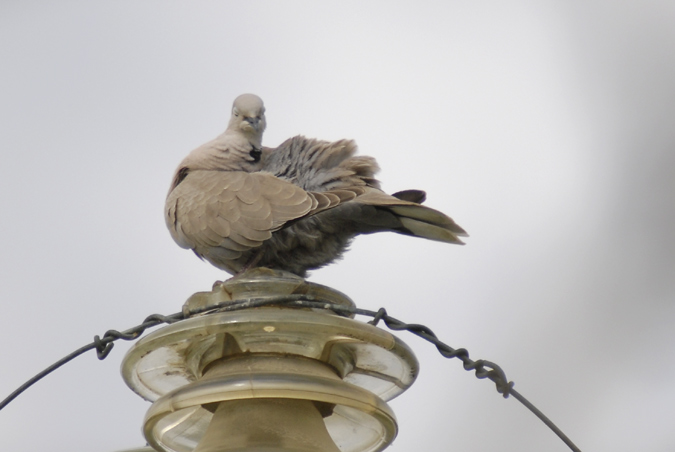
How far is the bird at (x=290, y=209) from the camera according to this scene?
1856 mm

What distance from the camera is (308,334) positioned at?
1.39m

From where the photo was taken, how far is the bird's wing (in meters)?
1.87

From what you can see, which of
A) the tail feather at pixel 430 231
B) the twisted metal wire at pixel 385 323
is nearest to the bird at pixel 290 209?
the tail feather at pixel 430 231

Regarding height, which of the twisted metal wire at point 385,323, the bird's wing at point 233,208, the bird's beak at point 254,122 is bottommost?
the twisted metal wire at point 385,323

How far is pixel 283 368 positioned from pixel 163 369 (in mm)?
274

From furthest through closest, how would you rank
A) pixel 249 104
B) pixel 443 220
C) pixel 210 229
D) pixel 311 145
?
pixel 249 104 < pixel 311 145 < pixel 210 229 < pixel 443 220

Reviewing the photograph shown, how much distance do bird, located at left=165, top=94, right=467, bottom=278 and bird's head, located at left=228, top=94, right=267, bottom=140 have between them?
0.07 m

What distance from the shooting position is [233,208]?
194 cm

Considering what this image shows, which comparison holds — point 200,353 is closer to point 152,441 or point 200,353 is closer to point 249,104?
point 152,441

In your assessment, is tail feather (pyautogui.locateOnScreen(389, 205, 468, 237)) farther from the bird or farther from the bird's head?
the bird's head

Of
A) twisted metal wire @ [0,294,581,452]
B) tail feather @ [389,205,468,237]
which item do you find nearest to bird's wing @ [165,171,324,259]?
tail feather @ [389,205,468,237]

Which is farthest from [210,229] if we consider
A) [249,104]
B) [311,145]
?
[249,104]

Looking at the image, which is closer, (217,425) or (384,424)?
(217,425)

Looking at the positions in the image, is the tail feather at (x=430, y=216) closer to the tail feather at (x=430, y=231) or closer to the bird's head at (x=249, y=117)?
the tail feather at (x=430, y=231)
